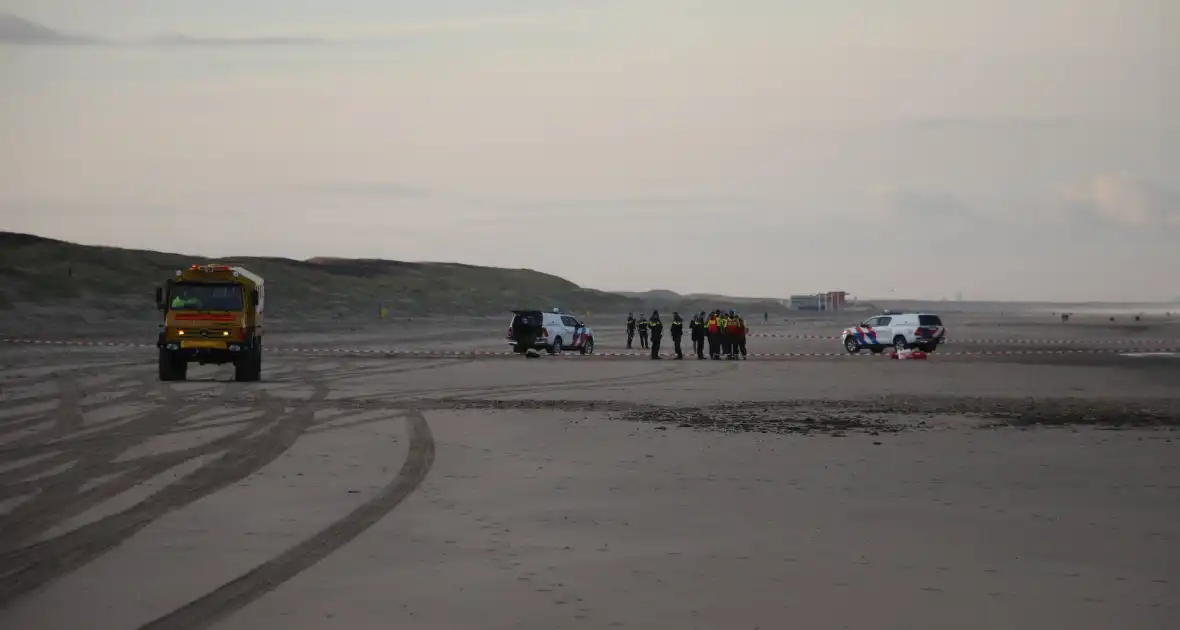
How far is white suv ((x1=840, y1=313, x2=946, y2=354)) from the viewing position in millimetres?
55219

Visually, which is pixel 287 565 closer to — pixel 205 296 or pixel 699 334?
pixel 205 296

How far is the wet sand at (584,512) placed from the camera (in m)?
8.45

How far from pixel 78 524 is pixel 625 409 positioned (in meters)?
14.3

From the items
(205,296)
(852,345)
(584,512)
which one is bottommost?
(584,512)

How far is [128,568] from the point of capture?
375 inches

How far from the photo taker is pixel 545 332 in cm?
5162

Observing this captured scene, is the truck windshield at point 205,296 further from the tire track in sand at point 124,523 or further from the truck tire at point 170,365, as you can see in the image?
the tire track in sand at point 124,523

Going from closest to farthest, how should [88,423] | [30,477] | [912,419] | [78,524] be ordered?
[78,524] → [30,477] → [88,423] → [912,419]

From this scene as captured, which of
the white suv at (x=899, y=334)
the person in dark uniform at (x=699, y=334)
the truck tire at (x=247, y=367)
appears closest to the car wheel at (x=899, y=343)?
the white suv at (x=899, y=334)

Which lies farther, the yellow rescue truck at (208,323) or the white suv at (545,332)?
the white suv at (545,332)

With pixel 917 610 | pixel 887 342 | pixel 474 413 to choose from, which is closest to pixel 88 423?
pixel 474 413

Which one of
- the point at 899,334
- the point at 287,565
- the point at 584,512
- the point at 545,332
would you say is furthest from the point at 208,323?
the point at 899,334

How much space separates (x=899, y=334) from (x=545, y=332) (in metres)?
14.6

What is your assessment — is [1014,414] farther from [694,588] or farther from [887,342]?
[887,342]
